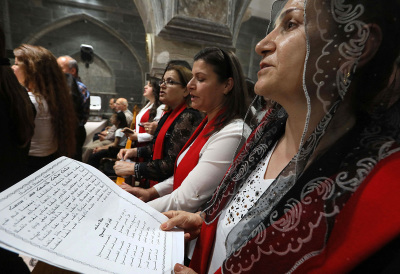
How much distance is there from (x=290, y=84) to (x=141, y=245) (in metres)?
Result: 0.56

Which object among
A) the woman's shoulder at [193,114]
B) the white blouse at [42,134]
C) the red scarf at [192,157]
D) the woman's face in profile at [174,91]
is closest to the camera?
the red scarf at [192,157]

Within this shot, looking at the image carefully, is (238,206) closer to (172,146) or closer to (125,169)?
(172,146)

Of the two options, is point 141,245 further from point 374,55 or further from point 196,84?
point 196,84

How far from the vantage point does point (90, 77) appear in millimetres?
9094

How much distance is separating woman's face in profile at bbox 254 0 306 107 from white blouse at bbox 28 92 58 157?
5.82 feet

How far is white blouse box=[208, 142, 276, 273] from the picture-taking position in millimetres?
661

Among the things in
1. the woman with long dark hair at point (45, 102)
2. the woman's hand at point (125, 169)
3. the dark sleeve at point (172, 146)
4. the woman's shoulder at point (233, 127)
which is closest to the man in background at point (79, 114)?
the woman with long dark hair at point (45, 102)

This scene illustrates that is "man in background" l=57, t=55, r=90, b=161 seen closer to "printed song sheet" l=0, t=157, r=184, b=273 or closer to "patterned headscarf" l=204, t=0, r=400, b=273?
"printed song sheet" l=0, t=157, r=184, b=273

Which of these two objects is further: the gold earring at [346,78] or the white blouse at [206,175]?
the white blouse at [206,175]

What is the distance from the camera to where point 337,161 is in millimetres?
412

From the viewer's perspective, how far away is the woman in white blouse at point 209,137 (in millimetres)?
1042

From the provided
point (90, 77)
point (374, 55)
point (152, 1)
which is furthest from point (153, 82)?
point (90, 77)

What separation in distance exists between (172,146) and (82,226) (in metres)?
1.02

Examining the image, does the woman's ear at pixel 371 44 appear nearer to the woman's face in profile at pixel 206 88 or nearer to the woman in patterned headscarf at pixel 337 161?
the woman in patterned headscarf at pixel 337 161
